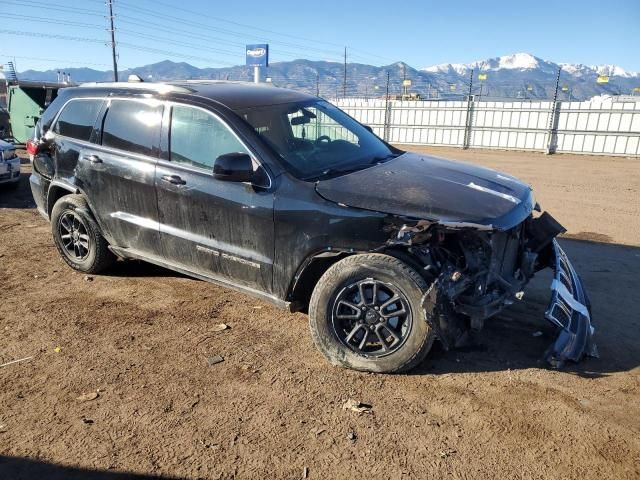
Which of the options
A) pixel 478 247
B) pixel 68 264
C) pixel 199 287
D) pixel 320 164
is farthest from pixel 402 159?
pixel 68 264

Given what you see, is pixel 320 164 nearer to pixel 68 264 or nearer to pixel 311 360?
pixel 311 360

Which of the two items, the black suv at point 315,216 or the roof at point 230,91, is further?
the roof at point 230,91

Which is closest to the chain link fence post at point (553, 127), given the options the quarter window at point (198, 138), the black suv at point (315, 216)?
the black suv at point (315, 216)

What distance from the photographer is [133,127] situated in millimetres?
4285

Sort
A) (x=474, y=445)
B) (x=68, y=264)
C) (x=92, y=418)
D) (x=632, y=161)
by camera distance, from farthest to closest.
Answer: (x=632, y=161) → (x=68, y=264) → (x=92, y=418) → (x=474, y=445)

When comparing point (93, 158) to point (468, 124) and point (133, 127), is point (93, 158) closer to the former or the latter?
point (133, 127)

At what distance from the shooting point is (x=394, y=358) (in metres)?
3.22

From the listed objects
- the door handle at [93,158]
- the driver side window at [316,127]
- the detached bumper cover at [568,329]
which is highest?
the driver side window at [316,127]

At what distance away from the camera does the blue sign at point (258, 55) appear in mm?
35594

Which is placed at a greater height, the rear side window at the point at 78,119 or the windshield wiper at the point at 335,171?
the rear side window at the point at 78,119

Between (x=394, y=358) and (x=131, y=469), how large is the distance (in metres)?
1.69

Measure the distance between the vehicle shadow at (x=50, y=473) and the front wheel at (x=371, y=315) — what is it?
140 cm

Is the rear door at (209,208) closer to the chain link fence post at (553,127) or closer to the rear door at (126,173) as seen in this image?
the rear door at (126,173)

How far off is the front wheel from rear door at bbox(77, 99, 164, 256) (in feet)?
5.74
